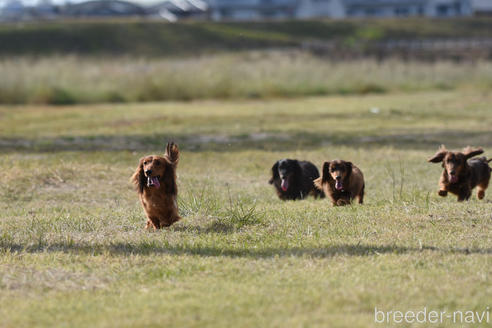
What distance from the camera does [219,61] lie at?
120ft

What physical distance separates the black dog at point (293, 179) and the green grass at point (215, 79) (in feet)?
65.5

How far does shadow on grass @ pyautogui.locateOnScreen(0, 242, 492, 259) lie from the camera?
244 inches

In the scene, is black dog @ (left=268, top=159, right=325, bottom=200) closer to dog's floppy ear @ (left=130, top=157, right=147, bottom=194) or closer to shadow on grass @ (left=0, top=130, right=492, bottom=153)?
dog's floppy ear @ (left=130, top=157, right=147, bottom=194)

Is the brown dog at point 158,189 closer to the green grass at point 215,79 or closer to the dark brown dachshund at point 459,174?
the dark brown dachshund at point 459,174

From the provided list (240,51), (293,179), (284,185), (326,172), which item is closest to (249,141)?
(293,179)

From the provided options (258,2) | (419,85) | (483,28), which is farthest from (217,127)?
(258,2)

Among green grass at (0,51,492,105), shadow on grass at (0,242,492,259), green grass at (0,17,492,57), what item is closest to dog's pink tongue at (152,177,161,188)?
shadow on grass at (0,242,492,259)

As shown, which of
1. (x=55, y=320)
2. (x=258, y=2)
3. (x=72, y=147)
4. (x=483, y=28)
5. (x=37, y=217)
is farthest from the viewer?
(x=258, y=2)

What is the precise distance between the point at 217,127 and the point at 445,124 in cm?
618

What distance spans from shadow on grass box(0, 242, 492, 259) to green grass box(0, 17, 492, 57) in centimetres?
4921

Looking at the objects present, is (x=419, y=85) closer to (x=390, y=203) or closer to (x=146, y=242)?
(x=390, y=203)

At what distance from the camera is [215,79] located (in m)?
31.5

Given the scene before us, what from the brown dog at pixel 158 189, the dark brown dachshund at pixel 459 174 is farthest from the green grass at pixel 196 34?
the brown dog at pixel 158 189

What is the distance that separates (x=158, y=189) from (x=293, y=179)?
3118 millimetres
